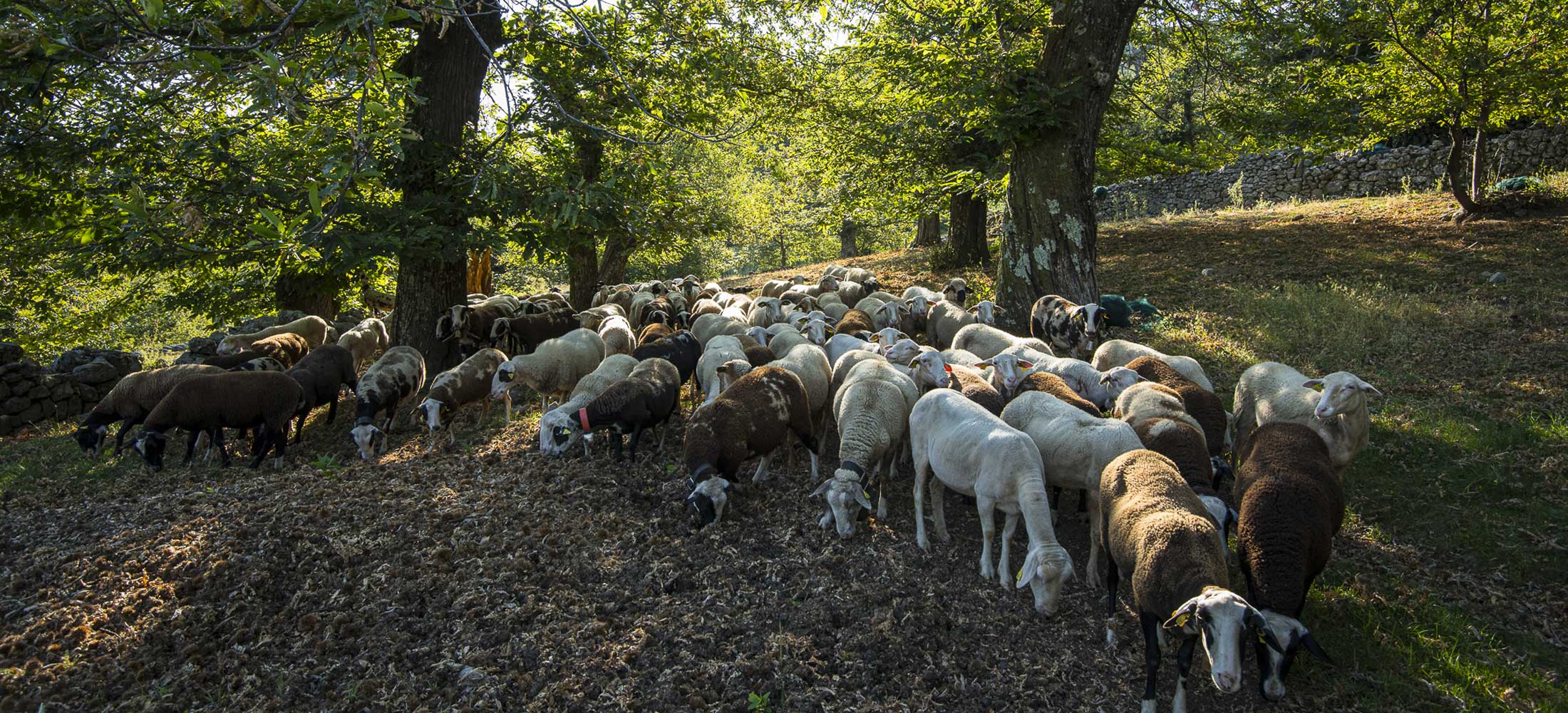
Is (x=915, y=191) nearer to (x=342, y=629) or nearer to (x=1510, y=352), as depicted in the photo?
(x=1510, y=352)

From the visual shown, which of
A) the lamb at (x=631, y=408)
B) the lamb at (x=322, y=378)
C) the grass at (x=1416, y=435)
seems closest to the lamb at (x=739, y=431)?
the lamb at (x=631, y=408)

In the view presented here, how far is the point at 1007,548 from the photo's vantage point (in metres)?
5.66

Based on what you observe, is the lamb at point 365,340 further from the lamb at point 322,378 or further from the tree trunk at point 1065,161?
the tree trunk at point 1065,161

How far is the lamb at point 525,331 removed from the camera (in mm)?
12715

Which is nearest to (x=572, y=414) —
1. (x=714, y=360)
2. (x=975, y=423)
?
(x=714, y=360)

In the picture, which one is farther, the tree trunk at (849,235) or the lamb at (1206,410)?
the tree trunk at (849,235)

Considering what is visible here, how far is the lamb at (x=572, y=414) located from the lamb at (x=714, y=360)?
2.81 ft

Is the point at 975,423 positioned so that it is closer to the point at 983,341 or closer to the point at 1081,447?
the point at 1081,447

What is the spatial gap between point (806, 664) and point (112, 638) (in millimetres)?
4403

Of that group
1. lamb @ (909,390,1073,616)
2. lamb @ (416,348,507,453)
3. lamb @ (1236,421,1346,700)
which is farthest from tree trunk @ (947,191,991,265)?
lamb @ (1236,421,1346,700)

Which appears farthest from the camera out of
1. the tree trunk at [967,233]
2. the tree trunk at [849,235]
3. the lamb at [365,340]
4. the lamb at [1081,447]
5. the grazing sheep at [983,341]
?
the tree trunk at [849,235]

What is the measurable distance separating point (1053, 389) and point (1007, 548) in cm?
237

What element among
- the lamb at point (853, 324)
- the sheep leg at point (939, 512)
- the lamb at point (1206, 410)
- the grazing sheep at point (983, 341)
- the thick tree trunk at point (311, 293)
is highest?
the thick tree trunk at point (311, 293)

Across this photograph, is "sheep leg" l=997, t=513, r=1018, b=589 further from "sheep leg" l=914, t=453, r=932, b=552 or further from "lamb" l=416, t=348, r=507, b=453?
"lamb" l=416, t=348, r=507, b=453
